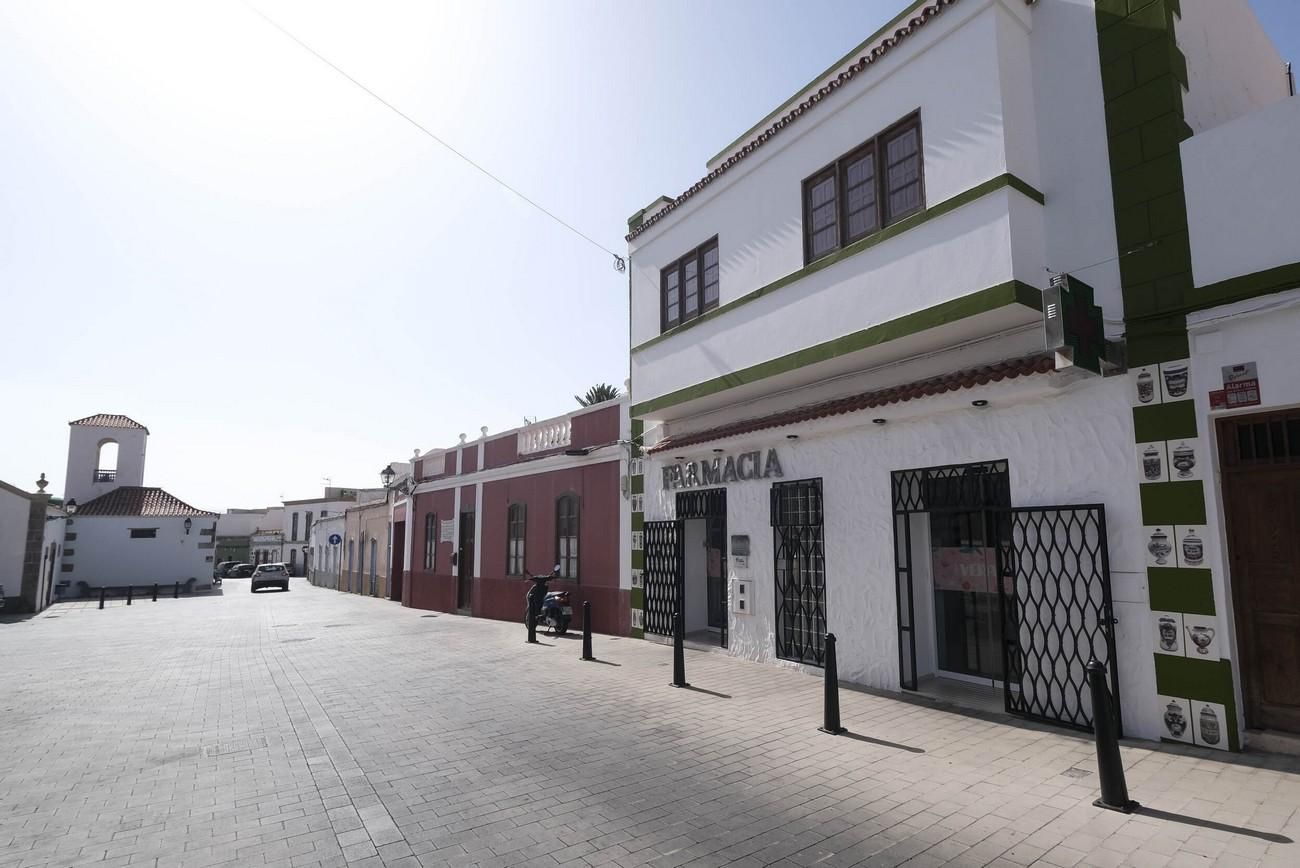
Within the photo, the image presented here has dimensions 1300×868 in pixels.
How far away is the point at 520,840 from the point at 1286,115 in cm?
840

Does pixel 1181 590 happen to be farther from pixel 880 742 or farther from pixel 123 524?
pixel 123 524

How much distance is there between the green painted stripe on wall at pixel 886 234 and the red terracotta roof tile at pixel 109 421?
118ft

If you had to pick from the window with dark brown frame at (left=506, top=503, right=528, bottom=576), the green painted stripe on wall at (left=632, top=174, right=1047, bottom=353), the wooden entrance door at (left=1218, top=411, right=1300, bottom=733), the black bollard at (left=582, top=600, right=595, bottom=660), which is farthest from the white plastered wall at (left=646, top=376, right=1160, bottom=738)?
the window with dark brown frame at (left=506, top=503, right=528, bottom=576)

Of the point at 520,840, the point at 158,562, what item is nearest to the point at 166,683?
the point at 520,840

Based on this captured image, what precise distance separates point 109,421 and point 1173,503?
42.8 metres

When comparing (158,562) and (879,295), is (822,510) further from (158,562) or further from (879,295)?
(158,562)

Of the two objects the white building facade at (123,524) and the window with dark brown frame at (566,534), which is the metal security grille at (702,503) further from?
the white building facade at (123,524)

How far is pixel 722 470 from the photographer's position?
11.1 metres

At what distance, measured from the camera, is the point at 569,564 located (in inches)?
595

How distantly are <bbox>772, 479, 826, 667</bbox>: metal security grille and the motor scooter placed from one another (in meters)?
5.56

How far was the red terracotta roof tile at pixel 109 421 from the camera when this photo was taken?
33094mm

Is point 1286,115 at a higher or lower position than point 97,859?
higher

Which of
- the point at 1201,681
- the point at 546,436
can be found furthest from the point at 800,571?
the point at 546,436

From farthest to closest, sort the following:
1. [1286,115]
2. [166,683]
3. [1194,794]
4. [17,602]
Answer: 1. [17,602]
2. [166,683]
3. [1286,115]
4. [1194,794]
